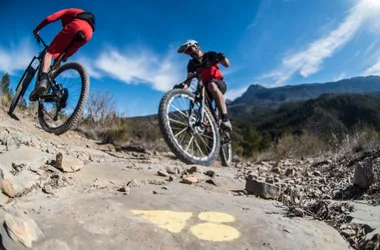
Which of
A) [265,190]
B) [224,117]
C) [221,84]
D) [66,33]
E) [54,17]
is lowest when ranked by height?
[265,190]

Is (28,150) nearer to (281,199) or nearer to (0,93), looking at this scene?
(281,199)

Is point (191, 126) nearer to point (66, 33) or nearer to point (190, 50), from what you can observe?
point (190, 50)

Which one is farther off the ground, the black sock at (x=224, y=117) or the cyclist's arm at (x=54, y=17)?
the cyclist's arm at (x=54, y=17)

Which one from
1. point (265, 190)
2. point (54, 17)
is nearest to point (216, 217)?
point (265, 190)

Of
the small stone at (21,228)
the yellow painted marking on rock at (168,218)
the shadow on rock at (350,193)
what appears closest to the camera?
the small stone at (21,228)

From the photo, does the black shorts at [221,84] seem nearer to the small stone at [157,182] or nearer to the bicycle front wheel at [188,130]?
the bicycle front wheel at [188,130]

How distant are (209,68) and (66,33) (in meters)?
2.16

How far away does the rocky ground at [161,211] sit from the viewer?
1.20 metres

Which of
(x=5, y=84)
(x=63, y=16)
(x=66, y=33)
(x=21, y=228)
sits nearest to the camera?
(x=21, y=228)

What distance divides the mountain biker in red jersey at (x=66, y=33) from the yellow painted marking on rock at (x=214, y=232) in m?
3.23

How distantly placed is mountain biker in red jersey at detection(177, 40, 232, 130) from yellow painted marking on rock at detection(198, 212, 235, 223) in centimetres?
296

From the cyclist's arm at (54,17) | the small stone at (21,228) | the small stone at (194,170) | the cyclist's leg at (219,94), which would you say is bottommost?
the small stone at (21,228)

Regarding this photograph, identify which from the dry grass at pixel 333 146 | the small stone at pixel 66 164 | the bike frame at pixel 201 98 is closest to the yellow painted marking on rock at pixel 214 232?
the small stone at pixel 66 164

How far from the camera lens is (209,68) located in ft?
15.1
